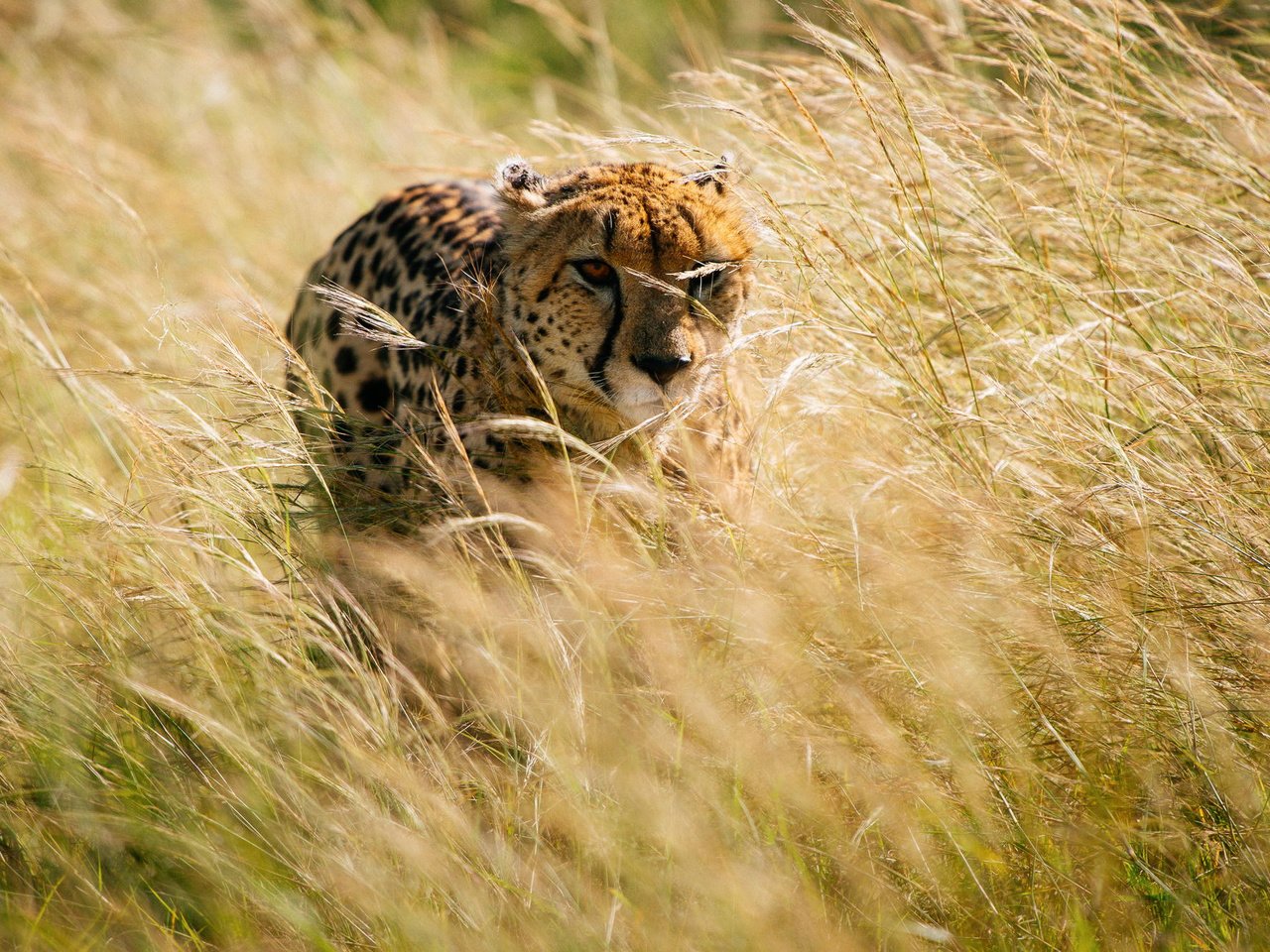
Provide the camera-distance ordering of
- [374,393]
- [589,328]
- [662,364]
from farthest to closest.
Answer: [374,393], [589,328], [662,364]

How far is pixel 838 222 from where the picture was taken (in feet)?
10.2

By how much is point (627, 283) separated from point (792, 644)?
94cm

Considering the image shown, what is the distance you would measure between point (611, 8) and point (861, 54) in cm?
607

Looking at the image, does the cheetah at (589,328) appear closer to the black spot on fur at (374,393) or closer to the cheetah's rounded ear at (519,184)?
the cheetah's rounded ear at (519,184)

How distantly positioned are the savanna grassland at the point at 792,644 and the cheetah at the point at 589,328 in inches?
6.0

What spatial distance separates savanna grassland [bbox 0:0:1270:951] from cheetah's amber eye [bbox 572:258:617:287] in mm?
343

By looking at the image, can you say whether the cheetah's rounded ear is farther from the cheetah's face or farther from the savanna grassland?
the savanna grassland

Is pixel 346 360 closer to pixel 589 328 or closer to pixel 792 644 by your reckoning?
pixel 589 328

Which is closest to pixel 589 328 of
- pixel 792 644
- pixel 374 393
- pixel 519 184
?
pixel 519 184

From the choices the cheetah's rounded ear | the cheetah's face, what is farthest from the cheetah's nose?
the cheetah's rounded ear

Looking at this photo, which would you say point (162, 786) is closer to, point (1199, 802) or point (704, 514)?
point (704, 514)

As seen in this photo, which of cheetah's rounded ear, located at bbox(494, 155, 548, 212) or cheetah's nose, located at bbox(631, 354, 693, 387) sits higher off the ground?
cheetah's rounded ear, located at bbox(494, 155, 548, 212)

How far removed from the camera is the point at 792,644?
2180 millimetres

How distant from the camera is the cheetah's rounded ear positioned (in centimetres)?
281
